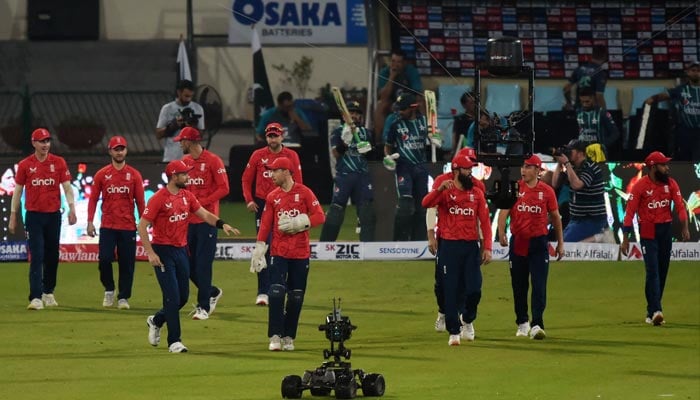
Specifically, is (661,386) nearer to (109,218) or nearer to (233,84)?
(109,218)

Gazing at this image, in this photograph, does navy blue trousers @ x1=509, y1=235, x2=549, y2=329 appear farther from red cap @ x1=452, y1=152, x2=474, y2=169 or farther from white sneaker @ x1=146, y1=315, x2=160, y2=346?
white sneaker @ x1=146, y1=315, x2=160, y2=346

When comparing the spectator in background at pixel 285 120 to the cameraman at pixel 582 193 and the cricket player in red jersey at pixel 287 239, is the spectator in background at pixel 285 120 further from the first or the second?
the cricket player in red jersey at pixel 287 239

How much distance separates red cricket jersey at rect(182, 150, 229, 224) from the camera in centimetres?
2314

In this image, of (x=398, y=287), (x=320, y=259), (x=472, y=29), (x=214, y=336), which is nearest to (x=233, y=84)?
(x=472, y=29)

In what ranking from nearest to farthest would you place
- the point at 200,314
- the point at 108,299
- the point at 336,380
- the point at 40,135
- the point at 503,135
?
the point at 336,380, the point at 503,135, the point at 200,314, the point at 40,135, the point at 108,299

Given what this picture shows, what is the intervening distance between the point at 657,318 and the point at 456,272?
11.8 ft

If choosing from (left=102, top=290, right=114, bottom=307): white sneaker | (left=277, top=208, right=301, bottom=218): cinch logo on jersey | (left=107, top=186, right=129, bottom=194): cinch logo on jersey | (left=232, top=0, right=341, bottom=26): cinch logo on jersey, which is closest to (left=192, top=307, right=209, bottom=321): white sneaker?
(left=102, top=290, right=114, bottom=307): white sneaker

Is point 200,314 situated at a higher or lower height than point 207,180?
lower

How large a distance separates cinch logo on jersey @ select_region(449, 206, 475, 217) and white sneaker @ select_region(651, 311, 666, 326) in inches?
143

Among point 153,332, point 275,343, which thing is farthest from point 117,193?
point 275,343

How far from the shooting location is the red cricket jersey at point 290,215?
65.3 ft

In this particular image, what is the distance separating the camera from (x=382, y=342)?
21328 mm

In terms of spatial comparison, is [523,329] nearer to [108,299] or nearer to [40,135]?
[108,299]

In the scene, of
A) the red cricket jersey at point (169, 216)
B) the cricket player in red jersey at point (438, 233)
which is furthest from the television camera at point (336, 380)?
the cricket player in red jersey at point (438, 233)
